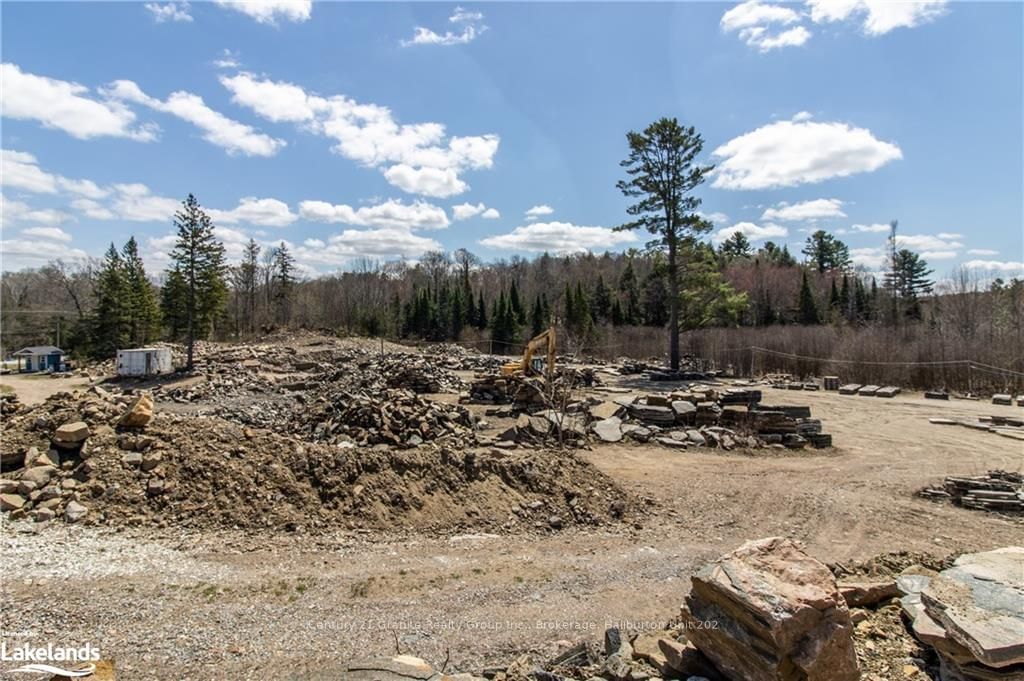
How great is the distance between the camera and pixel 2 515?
6.99 m

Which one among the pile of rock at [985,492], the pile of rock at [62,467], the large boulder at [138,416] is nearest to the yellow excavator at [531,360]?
the pile of rock at [985,492]

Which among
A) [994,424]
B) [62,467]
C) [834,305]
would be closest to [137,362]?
[62,467]

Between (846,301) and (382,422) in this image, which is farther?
(846,301)

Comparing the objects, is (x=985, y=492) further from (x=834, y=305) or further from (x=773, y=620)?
(x=834, y=305)

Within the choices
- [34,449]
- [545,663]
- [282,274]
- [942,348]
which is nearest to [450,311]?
[282,274]

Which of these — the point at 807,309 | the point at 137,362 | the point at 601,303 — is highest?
the point at 601,303

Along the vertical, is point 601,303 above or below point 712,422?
above

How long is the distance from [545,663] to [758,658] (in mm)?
1846

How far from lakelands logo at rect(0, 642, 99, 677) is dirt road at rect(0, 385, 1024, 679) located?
15cm

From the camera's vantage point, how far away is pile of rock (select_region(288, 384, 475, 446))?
12.1 m

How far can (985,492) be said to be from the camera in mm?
8836

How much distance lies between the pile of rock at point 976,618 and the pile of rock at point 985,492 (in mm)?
5045

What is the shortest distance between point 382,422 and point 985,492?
11294mm

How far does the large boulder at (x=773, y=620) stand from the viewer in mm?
3332
